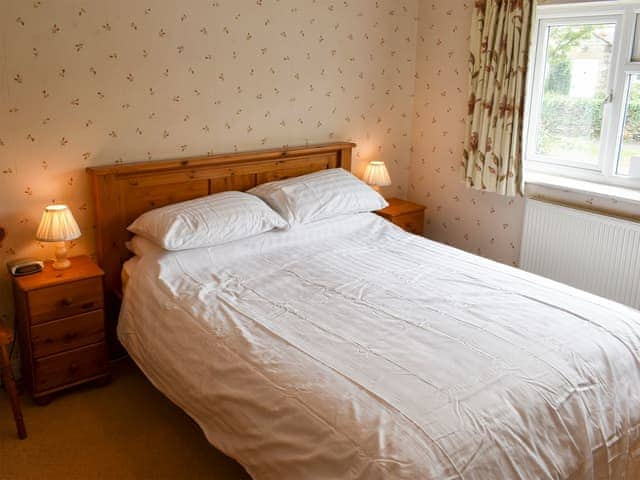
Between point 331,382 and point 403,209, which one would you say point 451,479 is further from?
point 403,209

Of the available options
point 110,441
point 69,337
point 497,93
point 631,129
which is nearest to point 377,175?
point 497,93

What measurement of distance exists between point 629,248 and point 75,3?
9.72ft

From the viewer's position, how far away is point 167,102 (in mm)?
3109

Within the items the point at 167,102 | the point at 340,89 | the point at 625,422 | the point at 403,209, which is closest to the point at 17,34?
the point at 167,102

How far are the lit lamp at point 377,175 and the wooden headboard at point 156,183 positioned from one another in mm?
511

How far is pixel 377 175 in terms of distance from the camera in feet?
12.7

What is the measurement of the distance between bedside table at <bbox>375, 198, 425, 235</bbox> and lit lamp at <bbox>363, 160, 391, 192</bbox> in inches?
6.9

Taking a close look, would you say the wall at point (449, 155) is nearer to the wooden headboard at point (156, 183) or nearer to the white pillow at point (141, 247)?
the wooden headboard at point (156, 183)

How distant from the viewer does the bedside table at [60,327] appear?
265 centimetres

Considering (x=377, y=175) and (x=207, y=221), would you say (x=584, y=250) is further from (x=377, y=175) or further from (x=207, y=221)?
(x=207, y=221)

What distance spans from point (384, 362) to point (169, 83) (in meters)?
1.88

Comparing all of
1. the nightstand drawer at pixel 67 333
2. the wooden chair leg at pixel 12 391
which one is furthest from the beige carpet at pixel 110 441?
the nightstand drawer at pixel 67 333

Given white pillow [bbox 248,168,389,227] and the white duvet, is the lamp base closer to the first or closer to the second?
the white duvet

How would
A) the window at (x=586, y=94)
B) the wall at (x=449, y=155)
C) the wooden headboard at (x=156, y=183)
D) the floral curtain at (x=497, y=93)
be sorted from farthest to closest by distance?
the wall at (x=449, y=155) → the floral curtain at (x=497, y=93) → the window at (x=586, y=94) → the wooden headboard at (x=156, y=183)
